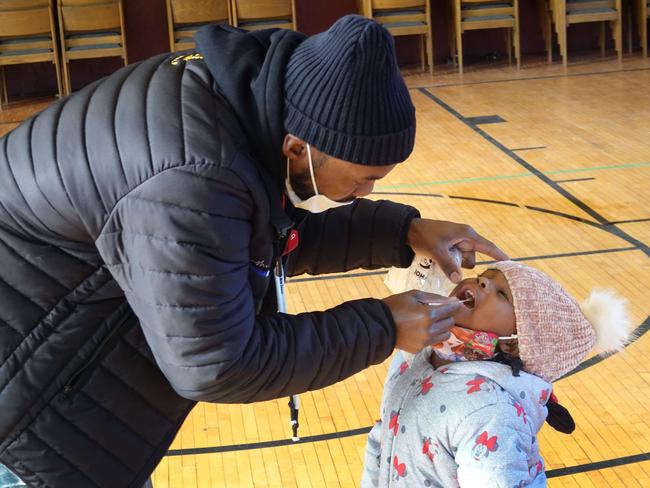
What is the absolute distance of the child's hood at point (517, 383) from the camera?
1701 millimetres

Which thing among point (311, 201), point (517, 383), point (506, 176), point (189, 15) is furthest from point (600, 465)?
point (189, 15)

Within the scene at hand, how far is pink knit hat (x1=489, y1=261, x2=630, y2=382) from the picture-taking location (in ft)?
5.80

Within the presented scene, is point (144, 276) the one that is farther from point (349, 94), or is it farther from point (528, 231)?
point (528, 231)

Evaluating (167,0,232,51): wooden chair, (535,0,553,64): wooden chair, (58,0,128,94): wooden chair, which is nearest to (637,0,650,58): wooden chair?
(535,0,553,64): wooden chair

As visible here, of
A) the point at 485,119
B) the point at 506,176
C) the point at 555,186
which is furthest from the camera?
the point at 485,119

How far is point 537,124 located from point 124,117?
18.5 feet

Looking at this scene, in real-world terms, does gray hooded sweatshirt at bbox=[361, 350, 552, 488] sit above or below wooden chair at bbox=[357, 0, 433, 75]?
below

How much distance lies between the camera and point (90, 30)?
821cm

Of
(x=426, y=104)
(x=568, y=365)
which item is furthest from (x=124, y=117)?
(x=426, y=104)

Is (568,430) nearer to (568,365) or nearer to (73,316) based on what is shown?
(568,365)

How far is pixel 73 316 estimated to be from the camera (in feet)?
4.58

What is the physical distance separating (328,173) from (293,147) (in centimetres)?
7

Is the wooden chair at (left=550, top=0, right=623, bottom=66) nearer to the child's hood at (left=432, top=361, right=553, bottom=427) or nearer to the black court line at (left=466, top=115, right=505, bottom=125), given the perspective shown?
the black court line at (left=466, top=115, right=505, bottom=125)

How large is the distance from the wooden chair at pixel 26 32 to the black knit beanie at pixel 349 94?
723 centimetres
